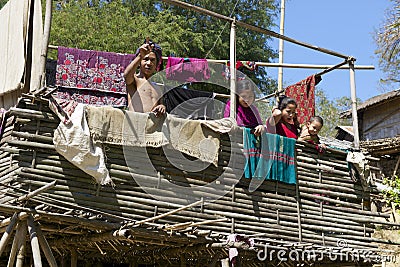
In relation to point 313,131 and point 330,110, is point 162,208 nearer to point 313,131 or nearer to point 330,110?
point 313,131

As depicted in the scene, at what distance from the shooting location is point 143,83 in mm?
6492

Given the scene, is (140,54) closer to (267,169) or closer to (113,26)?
(267,169)

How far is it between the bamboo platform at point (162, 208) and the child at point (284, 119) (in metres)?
0.33

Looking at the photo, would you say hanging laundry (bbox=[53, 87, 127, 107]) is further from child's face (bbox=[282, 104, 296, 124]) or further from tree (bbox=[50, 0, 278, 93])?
tree (bbox=[50, 0, 278, 93])

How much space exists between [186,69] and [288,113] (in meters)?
1.86

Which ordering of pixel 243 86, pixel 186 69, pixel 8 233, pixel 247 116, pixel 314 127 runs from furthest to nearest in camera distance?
1. pixel 186 69
2. pixel 314 127
3. pixel 243 86
4. pixel 247 116
5. pixel 8 233

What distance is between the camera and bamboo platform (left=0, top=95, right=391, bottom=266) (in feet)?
17.5

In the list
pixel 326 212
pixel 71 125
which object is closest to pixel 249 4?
pixel 326 212

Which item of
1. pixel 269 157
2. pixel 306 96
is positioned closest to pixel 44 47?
pixel 269 157

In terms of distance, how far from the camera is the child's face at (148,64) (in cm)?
655

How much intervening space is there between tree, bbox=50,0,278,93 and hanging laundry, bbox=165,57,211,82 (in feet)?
20.1

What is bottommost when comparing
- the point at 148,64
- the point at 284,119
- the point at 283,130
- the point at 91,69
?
the point at 283,130

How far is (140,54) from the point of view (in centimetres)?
636

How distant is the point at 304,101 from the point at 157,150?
12.0 feet
